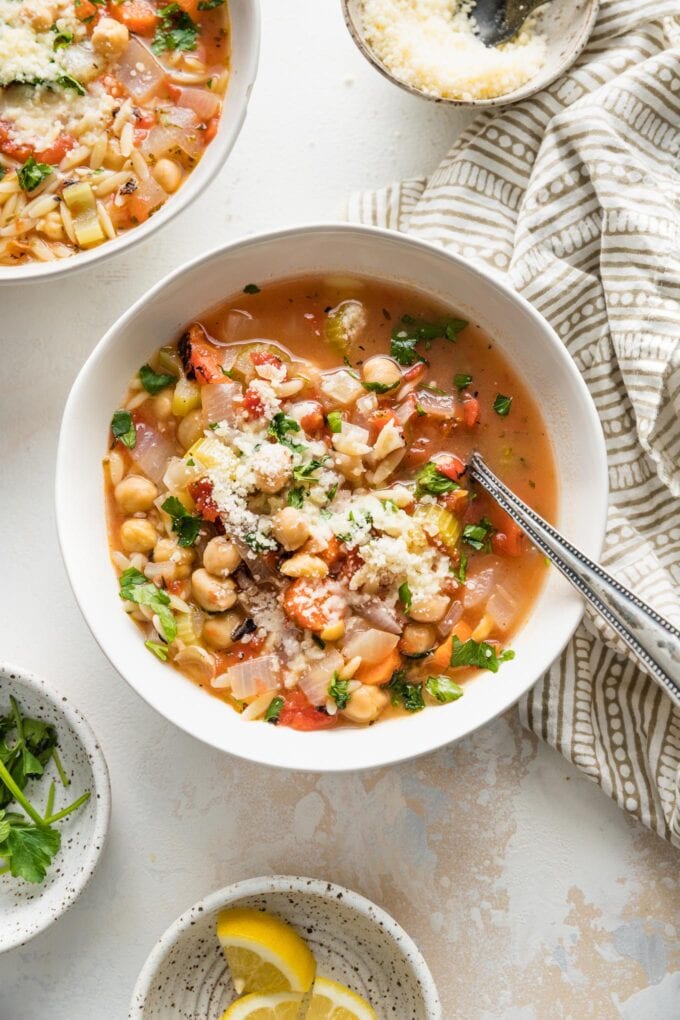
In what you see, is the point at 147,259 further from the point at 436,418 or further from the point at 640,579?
the point at 640,579

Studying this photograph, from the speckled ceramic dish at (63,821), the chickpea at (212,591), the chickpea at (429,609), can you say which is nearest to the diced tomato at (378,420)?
the chickpea at (429,609)

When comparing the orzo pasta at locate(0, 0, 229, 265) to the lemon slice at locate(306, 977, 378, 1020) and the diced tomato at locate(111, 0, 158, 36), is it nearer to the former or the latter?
the diced tomato at locate(111, 0, 158, 36)

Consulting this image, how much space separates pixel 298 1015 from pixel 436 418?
2334 mm

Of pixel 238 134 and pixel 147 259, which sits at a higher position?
pixel 238 134

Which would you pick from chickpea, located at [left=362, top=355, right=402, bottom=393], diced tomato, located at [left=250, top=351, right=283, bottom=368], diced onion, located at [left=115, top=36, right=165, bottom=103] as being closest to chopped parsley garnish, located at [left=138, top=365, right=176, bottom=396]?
diced tomato, located at [left=250, top=351, right=283, bottom=368]

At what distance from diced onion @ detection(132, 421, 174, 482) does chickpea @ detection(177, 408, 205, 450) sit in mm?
87

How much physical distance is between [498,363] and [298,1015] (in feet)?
8.51

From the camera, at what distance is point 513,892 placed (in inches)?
161

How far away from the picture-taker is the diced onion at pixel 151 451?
372 cm

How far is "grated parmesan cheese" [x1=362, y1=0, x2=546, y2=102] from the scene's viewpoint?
12.8ft

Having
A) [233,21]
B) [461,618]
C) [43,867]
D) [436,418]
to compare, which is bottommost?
[43,867]

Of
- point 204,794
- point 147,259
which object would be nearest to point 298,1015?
point 204,794

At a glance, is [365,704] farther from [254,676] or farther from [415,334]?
[415,334]

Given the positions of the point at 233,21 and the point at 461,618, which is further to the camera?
the point at 233,21
